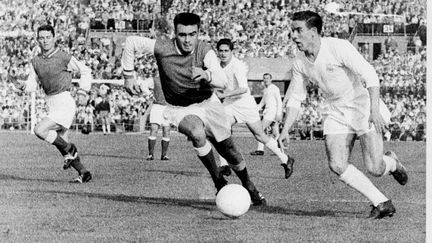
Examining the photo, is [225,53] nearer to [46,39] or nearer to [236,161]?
[46,39]

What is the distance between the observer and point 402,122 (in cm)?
2862

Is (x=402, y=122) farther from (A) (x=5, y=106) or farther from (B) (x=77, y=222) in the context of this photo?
(B) (x=77, y=222)

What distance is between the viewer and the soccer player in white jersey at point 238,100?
1229 centimetres

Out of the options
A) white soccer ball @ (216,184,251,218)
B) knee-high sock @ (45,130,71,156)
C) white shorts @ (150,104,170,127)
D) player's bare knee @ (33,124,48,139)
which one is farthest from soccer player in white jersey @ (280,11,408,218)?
white shorts @ (150,104,170,127)

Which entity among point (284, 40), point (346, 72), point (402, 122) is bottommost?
point (402, 122)

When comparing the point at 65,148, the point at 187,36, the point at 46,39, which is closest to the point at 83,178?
the point at 65,148

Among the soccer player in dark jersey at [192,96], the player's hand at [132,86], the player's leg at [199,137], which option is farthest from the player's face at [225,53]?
the player's leg at [199,137]

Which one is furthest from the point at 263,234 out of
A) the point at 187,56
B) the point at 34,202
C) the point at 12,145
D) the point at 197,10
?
the point at 197,10

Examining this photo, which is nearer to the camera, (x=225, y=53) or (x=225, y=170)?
(x=225, y=170)

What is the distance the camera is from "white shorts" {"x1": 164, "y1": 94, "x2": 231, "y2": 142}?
8508 mm

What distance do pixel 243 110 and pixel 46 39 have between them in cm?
391

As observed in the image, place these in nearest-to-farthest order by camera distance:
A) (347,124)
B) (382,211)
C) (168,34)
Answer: (382,211) < (347,124) < (168,34)

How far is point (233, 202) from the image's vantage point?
24.4 feet

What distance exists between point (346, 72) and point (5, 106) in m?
24.0
